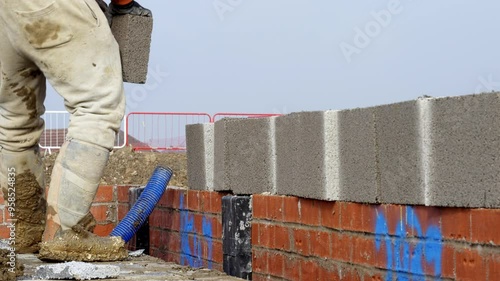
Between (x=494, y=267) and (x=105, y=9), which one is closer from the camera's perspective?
(x=494, y=267)

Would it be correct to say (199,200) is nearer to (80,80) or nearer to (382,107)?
(80,80)

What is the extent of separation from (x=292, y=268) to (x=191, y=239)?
1.31m

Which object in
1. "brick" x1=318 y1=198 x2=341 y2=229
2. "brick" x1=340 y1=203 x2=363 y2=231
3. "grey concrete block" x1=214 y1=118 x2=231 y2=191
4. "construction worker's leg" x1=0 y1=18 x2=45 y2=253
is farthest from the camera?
"grey concrete block" x1=214 y1=118 x2=231 y2=191

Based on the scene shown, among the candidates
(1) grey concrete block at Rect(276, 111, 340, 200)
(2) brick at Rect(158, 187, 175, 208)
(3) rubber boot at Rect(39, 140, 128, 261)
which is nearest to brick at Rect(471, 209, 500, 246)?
(1) grey concrete block at Rect(276, 111, 340, 200)

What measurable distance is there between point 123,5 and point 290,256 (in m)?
1.68

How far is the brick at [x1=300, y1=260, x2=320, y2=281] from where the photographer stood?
4.15m

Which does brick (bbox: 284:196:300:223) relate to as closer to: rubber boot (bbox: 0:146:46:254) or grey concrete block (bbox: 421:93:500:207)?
grey concrete block (bbox: 421:93:500:207)

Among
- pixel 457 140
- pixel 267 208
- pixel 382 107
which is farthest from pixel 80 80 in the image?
pixel 457 140

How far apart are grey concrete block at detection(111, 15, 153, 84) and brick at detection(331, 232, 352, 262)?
1.62 metres

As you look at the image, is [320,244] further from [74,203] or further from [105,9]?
[105,9]

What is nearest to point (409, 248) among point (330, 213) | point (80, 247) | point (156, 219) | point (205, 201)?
point (330, 213)

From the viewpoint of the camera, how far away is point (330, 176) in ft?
13.1

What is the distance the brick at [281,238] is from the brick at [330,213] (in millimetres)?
390

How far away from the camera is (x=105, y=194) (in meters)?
6.62
